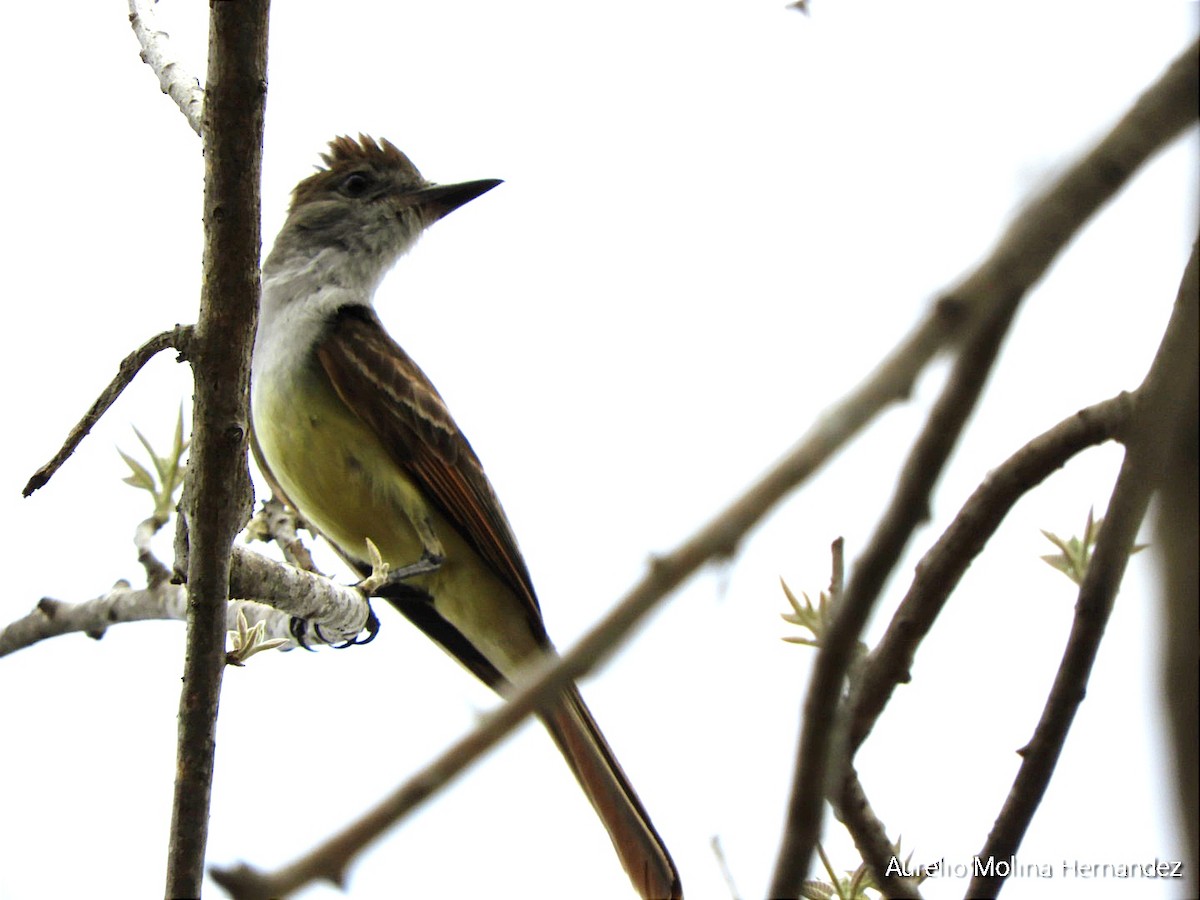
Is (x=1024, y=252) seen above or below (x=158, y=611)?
below

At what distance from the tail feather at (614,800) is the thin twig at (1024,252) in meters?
2.86

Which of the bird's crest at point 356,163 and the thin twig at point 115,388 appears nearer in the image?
the thin twig at point 115,388

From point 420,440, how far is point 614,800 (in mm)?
1733

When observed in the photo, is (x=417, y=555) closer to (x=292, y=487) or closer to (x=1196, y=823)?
(x=292, y=487)

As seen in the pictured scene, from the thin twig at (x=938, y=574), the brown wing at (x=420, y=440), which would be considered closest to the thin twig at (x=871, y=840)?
the thin twig at (x=938, y=574)

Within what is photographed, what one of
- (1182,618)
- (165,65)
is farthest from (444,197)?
(1182,618)

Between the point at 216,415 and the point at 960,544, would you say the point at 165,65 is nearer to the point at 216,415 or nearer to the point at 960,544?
the point at 216,415

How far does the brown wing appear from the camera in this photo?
5.26 m

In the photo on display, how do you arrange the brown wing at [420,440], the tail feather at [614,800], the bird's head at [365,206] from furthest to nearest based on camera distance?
the bird's head at [365,206] → the brown wing at [420,440] → the tail feather at [614,800]

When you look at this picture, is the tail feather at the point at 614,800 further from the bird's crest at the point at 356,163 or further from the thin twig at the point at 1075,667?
the bird's crest at the point at 356,163

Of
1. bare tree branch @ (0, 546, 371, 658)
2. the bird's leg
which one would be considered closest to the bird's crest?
the bird's leg

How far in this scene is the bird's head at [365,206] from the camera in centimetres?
630

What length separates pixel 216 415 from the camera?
2.75 meters

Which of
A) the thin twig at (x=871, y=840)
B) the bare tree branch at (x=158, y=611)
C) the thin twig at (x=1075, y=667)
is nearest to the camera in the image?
the thin twig at (x=1075, y=667)
